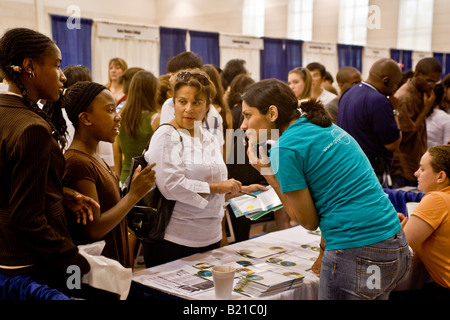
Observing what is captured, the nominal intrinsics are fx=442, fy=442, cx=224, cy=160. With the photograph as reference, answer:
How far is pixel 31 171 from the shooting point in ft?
4.20

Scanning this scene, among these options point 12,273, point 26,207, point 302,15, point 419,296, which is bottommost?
point 419,296

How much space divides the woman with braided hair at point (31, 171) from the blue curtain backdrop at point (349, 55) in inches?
357

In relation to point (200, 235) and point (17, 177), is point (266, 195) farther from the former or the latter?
point (17, 177)

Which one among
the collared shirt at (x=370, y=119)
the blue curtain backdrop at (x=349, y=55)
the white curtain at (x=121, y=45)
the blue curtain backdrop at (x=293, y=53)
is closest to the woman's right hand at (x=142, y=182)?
the collared shirt at (x=370, y=119)

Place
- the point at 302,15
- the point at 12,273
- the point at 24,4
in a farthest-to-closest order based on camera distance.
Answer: the point at 302,15
the point at 24,4
the point at 12,273

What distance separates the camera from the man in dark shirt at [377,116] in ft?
10.8

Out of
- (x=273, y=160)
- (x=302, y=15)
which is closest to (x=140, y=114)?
(x=273, y=160)

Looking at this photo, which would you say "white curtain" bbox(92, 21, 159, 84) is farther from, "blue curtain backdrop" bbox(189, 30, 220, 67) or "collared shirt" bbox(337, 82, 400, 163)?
"collared shirt" bbox(337, 82, 400, 163)

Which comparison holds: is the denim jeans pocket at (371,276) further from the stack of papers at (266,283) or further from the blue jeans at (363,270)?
the stack of papers at (266,283)

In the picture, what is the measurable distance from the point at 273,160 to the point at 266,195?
0.62m

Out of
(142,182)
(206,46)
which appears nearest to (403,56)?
(206,46)

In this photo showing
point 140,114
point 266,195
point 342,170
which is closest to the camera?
point 342,170

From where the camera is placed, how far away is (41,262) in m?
1.41

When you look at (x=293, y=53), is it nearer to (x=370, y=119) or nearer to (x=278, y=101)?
(x=370, y=119)
